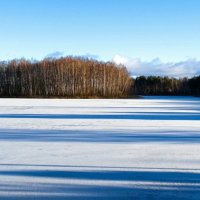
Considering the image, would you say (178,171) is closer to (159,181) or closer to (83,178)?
(159,181)

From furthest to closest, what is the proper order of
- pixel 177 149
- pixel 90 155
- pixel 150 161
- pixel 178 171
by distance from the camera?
1. pixel 177 149
2. pixel 90 155
3. pixel 150 161
4. pixel 178 171

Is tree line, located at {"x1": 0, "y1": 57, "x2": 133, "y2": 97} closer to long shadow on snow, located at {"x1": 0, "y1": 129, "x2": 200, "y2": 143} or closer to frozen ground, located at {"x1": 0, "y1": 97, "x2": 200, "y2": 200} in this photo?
long shadow on snow, located at {"x1": 0, "y1": 129, "x2": 200, "y2": 143}

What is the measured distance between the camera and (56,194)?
5.08m

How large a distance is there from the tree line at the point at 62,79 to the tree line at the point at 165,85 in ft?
80.1

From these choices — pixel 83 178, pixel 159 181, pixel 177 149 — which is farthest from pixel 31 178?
pixel 177 149

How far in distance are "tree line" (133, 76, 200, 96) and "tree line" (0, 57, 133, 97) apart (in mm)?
24401

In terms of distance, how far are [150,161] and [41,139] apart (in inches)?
148

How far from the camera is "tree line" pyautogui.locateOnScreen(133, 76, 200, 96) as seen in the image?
9804 centimetres

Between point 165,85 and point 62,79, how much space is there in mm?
37488

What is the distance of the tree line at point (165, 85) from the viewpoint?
9804 cm

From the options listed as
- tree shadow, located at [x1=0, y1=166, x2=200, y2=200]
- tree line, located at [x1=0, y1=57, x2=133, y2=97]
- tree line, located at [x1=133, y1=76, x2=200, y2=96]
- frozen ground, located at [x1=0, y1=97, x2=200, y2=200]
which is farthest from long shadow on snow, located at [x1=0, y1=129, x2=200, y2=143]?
tree line, located at [x1=133, y1=76, x2=200, y2=96]

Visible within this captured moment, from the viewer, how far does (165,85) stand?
101 metres

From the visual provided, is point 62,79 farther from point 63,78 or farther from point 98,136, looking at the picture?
point 98,136

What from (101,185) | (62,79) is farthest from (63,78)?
(101,185)
